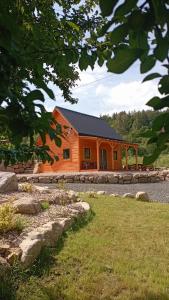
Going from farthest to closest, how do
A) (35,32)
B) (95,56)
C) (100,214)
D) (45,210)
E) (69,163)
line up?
(69,163), (100,214), (45,210), (95,56), (35,32)

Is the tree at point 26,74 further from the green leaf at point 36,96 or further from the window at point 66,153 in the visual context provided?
the window at point 66,153

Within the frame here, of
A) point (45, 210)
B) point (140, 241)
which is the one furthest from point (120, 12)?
point (45, 210)

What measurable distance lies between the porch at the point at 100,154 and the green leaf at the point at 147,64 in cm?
2662

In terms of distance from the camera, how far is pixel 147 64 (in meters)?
1.25

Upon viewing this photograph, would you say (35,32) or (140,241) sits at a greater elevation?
(35,32)

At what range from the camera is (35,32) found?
247 cm

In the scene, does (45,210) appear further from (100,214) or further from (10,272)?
(10,272)

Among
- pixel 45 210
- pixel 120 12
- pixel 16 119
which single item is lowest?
pixel 45 210

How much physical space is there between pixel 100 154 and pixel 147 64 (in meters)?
31.3

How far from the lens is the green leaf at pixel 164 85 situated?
4.20 feet

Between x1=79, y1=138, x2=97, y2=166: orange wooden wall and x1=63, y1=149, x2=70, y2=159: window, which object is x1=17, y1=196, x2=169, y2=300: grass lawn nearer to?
x1=79, y1=138, x2=97, y2=166: orange wooden wall

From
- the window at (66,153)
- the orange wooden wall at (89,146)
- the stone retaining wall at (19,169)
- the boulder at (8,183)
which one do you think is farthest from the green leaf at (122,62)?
the stone retaining wall at (19,169)

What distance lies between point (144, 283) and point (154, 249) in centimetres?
174

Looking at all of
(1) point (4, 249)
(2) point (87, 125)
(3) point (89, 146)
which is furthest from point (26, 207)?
(2) point (87, 125)
